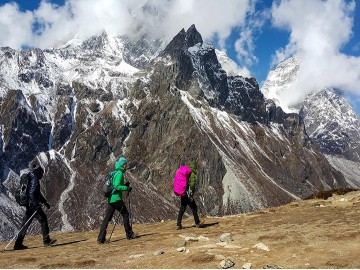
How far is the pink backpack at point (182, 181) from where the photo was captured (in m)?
26.2

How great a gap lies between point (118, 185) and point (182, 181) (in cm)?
458

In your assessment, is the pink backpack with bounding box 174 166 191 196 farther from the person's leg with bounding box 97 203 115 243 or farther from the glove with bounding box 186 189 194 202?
the person's leg with bounding box 97 203 115 243

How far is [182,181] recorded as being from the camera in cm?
2639

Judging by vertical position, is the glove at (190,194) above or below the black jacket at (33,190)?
below

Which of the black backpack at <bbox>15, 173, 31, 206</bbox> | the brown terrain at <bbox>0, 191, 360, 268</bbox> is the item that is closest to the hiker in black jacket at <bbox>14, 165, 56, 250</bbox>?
the black backpack at <bbox>15, 173, 31, 206</bbox>

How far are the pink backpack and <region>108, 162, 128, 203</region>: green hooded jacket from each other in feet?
13.4

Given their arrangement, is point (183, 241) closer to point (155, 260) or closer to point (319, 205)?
point (155, 260)

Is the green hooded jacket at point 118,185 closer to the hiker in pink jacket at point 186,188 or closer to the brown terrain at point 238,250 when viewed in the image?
the brown terrain at point 238,250

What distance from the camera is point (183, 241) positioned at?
64.4ft

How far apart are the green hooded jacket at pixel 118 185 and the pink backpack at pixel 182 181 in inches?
160

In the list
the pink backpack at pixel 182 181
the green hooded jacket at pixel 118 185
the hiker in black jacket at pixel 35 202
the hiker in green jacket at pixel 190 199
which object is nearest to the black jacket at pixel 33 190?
the hiker in black jacket at pixel 35 202

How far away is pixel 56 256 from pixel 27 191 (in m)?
5.38

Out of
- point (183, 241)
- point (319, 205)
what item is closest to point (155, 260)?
point (183, 241)

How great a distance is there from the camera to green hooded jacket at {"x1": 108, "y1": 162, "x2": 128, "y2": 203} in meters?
23.1
